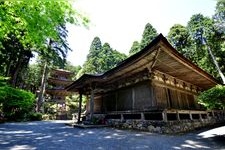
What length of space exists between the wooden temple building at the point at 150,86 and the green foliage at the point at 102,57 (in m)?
32.1

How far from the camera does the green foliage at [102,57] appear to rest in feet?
156

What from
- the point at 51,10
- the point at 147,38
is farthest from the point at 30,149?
the point at 147,38

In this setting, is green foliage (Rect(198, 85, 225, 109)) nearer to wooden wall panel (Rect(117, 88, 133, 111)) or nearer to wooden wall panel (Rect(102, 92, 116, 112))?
wooden wall panel (Rect(117, 88, 133, 111))

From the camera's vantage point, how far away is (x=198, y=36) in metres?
31.9

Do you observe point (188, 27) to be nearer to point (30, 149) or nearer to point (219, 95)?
point (219, 95)

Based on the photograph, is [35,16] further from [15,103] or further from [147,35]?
[147,35]

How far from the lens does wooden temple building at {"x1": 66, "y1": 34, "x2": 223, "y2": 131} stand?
9359 millimetres

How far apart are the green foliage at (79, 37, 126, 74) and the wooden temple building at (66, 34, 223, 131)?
32.1 meters

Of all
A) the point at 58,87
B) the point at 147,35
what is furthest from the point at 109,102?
the point at 147,35

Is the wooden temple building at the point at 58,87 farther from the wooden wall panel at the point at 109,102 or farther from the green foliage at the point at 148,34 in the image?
the wooden wall panel at the point at 109,102

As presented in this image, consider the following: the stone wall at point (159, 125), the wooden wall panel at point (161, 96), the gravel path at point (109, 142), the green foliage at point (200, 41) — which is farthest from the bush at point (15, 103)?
the green foliage at point (200, 41)

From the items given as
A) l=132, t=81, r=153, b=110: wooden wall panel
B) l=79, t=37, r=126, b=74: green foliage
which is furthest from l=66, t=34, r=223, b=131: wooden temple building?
l=79, t=37, r=126, b=74: green foliage

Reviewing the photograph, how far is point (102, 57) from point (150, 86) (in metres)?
40.7

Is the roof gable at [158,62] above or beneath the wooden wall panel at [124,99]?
above
